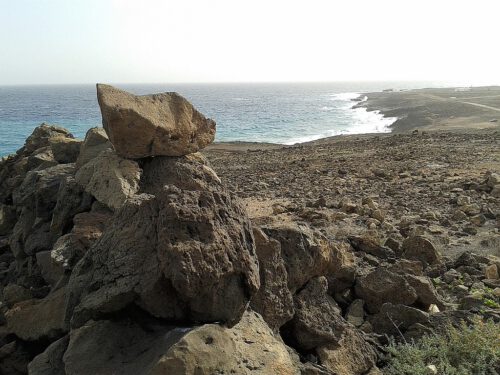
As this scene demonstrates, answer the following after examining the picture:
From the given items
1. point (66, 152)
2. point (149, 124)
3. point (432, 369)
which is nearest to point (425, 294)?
point (432, 369)

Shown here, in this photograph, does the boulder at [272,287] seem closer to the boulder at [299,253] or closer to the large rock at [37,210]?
the boulder at [299,253]

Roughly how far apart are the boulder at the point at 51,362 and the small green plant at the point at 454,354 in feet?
9.58

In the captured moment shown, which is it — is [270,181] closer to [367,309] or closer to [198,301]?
[367,309]

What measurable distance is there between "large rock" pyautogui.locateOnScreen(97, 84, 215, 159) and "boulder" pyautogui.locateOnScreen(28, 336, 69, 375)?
2421 mm

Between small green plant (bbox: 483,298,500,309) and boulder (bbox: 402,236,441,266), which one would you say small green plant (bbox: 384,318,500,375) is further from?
boulder (bbox: 402,236,441,266)

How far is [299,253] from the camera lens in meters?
4.64

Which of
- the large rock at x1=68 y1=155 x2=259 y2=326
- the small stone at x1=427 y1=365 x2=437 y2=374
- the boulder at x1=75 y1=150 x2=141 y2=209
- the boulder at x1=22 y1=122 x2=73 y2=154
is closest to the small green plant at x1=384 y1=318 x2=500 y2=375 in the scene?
the small stone at x1=427 y1=365 x2=437 y2=374

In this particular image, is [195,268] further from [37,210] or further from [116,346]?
[37,210]

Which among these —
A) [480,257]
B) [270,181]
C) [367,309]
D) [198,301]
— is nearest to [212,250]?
[198,301]

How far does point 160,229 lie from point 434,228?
21.5 feet

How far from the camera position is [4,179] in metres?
10.9

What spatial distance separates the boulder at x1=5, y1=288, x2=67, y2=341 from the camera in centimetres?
417

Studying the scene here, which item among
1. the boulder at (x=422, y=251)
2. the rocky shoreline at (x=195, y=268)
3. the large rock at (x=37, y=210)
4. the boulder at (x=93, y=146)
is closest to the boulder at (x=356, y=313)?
the rocky shoreline at (x=195, y=268)

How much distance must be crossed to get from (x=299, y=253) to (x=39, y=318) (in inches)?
106
